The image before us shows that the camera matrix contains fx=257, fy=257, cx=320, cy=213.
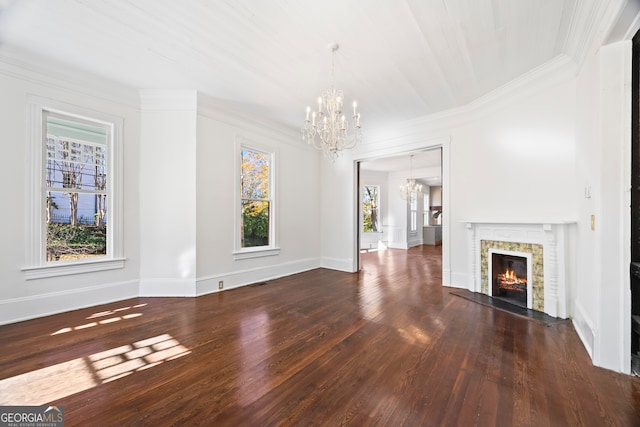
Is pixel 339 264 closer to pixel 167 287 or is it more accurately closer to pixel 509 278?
pixel 509 278

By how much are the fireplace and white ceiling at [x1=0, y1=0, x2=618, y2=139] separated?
94.0 inches

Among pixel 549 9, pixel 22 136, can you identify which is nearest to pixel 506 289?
pixel 549 9

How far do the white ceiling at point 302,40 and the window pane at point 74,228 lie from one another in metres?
1.63

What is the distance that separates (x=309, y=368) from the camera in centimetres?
199

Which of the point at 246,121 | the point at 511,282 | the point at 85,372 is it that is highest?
the point at 246,121

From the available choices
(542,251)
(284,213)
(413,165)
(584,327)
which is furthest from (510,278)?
(413,165)

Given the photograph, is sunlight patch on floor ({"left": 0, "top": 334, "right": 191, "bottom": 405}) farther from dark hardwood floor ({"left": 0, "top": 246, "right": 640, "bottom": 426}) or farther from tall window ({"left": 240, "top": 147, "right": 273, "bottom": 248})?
tall window ({"left": 240, "top": 147, "right": 273, "bottom": 248})

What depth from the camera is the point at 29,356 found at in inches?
84.9

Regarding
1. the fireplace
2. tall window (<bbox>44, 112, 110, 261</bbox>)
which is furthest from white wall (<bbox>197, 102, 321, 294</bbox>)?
the fireplace

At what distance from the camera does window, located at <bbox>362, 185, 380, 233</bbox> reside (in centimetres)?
945

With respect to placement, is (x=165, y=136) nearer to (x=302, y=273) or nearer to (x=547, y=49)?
(x=302, y=273)

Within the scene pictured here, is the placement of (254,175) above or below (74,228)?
above

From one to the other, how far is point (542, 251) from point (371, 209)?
6562mm

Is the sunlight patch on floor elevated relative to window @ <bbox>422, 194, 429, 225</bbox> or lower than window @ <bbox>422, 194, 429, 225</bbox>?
lower
